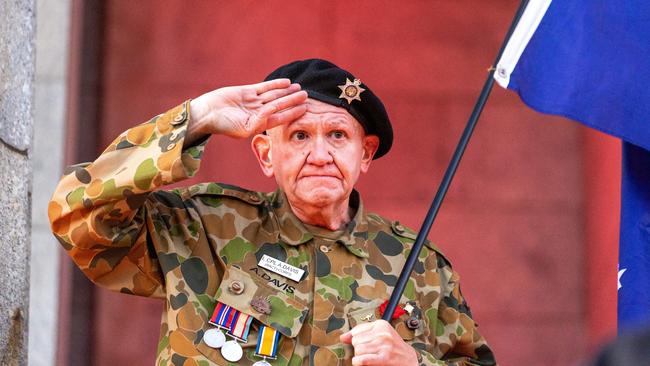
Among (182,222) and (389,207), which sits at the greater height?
(182,222)

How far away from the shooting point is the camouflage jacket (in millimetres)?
2814

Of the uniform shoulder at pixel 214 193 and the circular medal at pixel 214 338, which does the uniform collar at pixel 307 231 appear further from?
the circular medal at pixel 214 338

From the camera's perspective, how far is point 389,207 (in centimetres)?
539

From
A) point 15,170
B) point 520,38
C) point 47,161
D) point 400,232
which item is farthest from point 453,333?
point 47,161

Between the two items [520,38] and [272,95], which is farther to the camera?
[520,38]

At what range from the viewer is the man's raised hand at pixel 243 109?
292cm

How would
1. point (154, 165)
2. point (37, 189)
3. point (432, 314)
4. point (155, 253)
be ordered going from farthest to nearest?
point (37, 189) < point (432, 314) < point (155, 253) < point (154, 165)

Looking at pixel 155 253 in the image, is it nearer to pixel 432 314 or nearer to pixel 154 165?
pixel 154 165

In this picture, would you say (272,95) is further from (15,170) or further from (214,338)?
(15,170)

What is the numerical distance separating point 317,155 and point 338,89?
0.63 ft

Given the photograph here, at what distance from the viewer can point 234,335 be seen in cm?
300

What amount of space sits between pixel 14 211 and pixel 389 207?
2304 millimetres

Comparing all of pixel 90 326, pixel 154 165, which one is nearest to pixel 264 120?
pixel 154 165

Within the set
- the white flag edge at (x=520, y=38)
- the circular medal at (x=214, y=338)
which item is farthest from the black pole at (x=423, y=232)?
the circular medal at (x=214, y=338)
